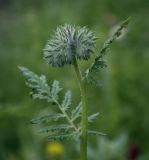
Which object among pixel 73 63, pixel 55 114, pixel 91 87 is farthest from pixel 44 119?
pixel 91 87

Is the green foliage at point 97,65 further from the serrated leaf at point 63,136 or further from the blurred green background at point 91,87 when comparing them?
the blurred green background at point 91,87

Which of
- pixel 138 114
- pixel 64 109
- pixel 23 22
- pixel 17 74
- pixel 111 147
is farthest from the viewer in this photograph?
pixel 23 22

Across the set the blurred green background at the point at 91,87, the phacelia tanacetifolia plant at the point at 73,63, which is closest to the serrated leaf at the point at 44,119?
the phacelia tanacetifolia plant at the point at 73,63

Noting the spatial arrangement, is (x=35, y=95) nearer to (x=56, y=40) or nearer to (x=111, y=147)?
(x=56, y=40)

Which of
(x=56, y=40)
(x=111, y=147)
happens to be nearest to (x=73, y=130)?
(x=56, y=40)

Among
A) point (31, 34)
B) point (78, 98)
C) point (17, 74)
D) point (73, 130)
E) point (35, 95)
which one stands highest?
point (31, 34)

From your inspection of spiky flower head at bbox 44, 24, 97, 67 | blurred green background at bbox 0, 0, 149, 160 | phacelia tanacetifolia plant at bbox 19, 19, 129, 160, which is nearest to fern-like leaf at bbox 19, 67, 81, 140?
phacelia tanacetifolia plant at bbox 19, 19, 129, 160
